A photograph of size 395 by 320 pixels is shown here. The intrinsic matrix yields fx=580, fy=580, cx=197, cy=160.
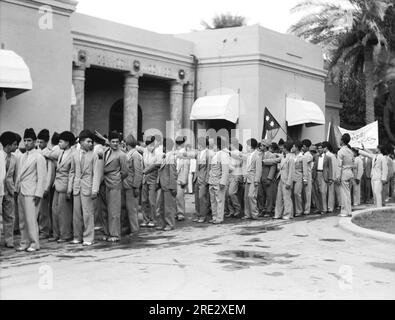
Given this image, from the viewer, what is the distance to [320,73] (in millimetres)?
24453

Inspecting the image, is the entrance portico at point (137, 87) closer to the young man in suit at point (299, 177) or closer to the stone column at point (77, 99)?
the stone column at point (77, 99)

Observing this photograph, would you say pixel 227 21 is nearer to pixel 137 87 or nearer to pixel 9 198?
pixel 137 87

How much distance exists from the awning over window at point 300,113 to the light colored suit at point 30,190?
569 inches

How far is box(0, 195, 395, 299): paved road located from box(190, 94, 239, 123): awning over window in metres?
9.71

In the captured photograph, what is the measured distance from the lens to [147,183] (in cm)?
1211

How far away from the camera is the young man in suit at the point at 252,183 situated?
13648 mm

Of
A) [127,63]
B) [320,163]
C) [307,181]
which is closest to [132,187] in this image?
[307,181]

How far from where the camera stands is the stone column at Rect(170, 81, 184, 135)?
21141 millimetres

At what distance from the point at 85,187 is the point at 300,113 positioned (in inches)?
555

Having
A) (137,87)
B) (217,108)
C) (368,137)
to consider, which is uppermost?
(137,87)

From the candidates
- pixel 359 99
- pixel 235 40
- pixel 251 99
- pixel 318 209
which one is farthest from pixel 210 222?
pixel 359 99

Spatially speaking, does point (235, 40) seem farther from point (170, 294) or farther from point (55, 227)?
point (170, 294)

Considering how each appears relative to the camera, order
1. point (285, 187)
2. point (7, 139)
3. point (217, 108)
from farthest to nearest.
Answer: point (217, 108) < point (285, 187) < point (7, 139)
